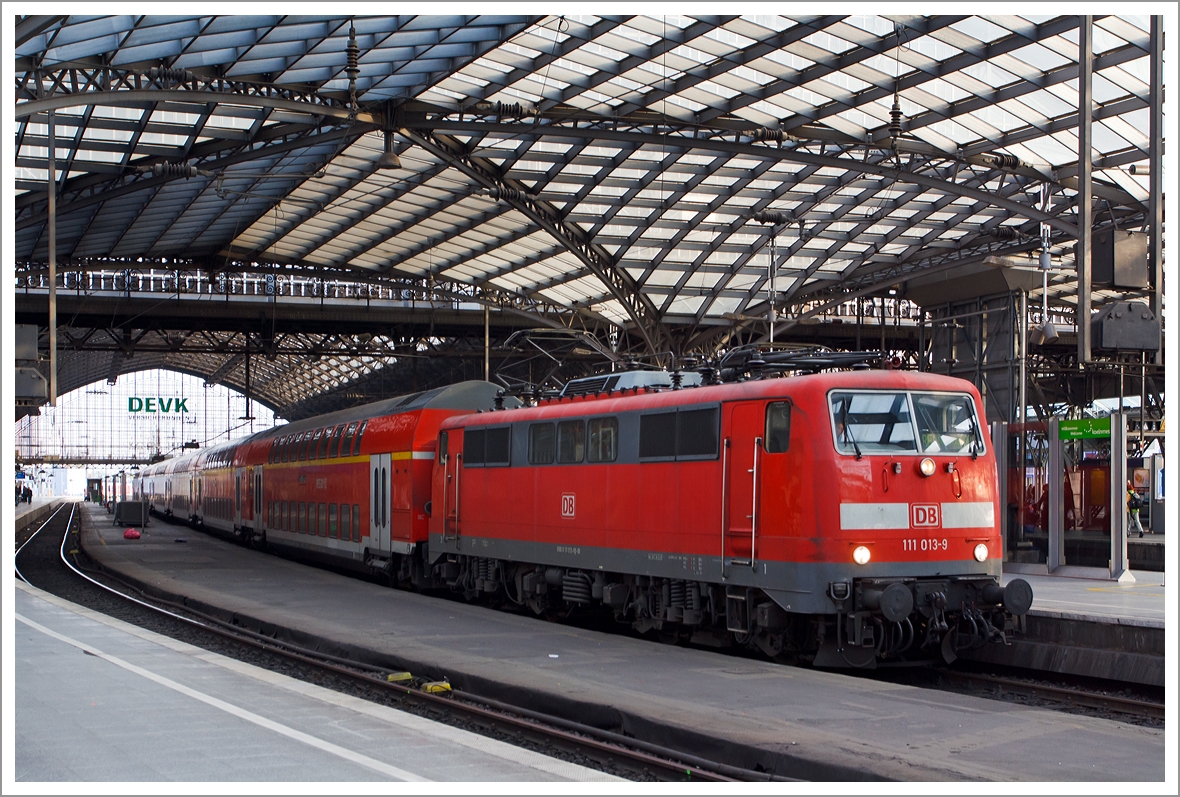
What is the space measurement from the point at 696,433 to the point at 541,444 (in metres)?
4.41

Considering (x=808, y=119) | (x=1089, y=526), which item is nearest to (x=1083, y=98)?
(x=1089, y=526)

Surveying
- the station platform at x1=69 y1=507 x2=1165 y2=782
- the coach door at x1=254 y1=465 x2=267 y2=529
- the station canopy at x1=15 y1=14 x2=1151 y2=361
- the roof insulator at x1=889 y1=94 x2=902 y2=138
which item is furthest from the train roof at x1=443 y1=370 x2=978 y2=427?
the coach door at x1=254 y1=465 x2=267 y2=529

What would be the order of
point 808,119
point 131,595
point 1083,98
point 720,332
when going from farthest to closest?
point 720,332
point 808,119
point 131,595
point 1083,98

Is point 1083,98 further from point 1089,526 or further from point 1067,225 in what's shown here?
point 1067,225

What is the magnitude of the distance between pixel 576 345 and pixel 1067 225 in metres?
35.3

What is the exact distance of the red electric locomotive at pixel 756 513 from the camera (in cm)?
1446

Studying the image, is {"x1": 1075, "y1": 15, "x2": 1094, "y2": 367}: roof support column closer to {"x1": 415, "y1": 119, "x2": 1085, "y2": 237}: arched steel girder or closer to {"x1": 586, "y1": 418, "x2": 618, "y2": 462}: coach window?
{"x1": 586, "y1": 418, "x2": 618, "y2": 462}: coach window

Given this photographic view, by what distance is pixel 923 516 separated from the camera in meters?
14.8

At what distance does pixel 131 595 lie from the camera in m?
27.2

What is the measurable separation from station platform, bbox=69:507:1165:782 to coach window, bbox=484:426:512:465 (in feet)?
8.89

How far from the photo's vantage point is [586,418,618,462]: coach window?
18.3 meters

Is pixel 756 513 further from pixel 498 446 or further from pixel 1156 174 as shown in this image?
pixel 498 446

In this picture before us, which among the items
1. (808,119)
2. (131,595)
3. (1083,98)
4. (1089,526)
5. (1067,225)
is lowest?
(131,595)

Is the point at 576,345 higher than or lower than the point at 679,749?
higher
